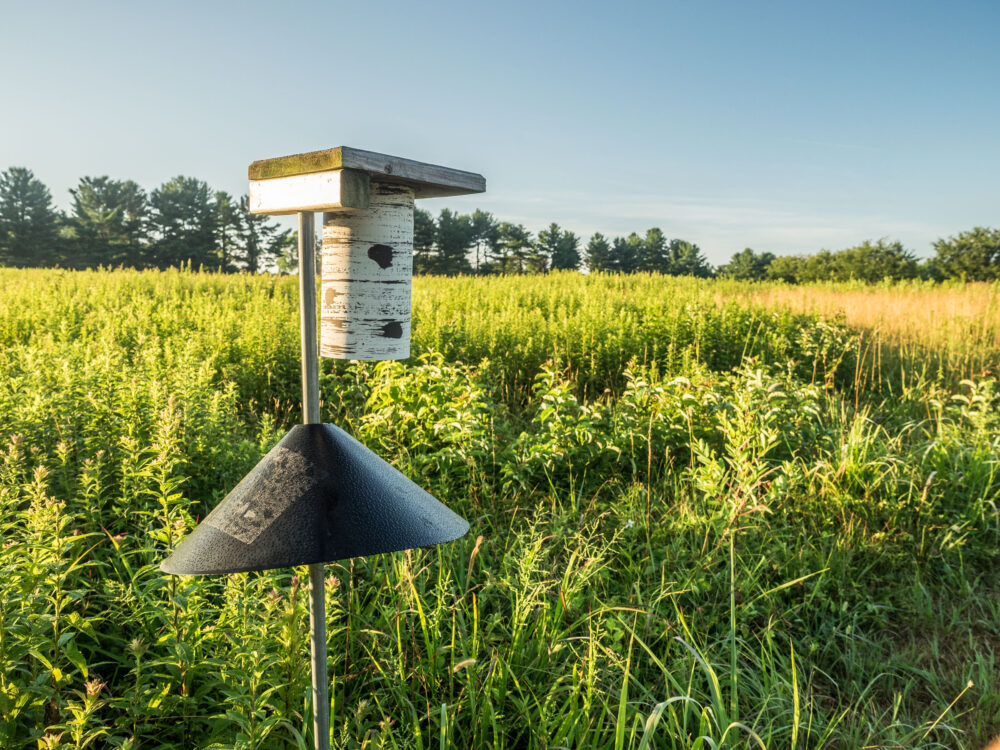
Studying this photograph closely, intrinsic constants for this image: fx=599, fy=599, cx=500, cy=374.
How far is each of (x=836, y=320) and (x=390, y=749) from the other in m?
8.08

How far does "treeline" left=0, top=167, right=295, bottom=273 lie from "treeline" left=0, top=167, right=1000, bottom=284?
74mm

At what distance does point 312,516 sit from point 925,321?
1057cm

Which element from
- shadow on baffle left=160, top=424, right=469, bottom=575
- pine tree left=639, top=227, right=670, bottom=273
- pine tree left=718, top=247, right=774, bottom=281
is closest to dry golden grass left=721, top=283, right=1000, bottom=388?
shadow on baffle left=160, top=424, right=469, bottom=575

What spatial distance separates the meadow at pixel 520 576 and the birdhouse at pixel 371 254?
2.67ft

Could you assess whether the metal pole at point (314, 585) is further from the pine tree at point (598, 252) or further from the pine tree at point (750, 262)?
the pine tree at point (750, 262)

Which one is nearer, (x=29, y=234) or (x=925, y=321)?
(x=925, y=321)

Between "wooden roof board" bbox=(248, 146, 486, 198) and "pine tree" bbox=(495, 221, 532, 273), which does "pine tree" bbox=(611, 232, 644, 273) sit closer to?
"pine tree" bbox=(495, 221, 532, 273)

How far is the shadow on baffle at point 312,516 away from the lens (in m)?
1.04

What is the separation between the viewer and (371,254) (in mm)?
1576

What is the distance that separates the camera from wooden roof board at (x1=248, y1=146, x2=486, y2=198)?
129 centimetres

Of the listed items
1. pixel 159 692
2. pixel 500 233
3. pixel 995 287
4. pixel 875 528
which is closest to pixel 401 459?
pixel 159 692

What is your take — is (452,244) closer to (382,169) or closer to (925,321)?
(925,321)

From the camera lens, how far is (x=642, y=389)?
14.8ft

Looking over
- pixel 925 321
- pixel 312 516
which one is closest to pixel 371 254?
pixel 312 516
